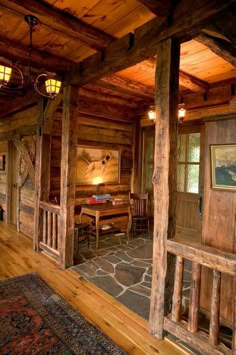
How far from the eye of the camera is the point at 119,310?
2369 millimetres

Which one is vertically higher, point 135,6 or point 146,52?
point 135,6

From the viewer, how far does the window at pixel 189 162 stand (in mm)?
4526

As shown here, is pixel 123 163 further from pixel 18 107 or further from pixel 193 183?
pixel 18 107

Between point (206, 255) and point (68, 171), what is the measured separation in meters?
2.15

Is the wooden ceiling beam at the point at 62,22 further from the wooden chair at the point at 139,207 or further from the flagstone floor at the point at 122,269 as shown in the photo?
the wooden chair at the point at 139,207

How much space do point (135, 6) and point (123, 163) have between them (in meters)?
3.70

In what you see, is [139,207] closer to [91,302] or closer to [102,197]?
[102,197]

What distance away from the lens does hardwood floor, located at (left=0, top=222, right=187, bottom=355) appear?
1922 mm

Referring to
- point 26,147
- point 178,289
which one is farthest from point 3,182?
point 178,289

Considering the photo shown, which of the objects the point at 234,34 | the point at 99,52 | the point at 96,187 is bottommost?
the point at 96,187

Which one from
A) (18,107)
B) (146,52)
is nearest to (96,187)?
(18,107)

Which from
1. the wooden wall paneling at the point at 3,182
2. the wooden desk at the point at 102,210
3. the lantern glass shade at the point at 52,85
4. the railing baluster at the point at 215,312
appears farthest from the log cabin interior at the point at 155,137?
the wooden wall paneling at the point at 3,182

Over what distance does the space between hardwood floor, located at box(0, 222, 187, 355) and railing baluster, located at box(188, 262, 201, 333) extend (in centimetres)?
23

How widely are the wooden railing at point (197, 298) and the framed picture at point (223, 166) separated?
22.8 inches
